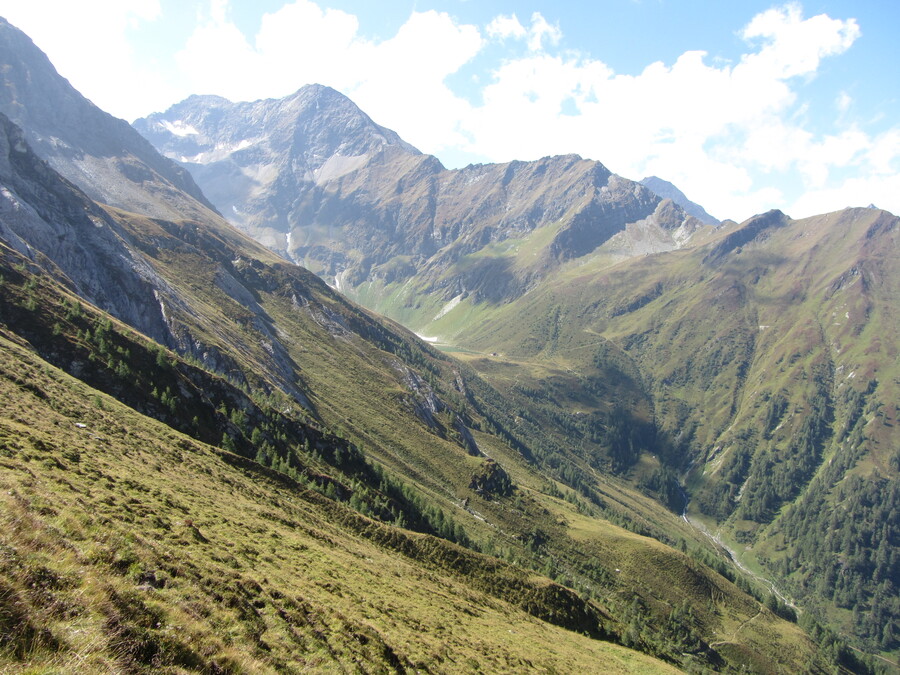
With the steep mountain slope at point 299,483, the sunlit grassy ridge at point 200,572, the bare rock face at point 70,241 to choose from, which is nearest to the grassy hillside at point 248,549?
the sunlit grassy ridge at point 200,572

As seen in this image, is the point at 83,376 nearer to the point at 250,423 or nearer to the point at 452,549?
the point at 250,423

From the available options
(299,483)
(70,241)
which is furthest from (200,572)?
(70,241)

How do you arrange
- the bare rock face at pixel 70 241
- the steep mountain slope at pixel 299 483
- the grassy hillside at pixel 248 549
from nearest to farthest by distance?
1. the grassy hillside at pixel 248 549
2. the steep mountain slope at pixel 299 483
3. the bare rock face at pixel 70 241

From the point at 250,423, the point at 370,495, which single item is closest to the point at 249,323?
the point at 250,423

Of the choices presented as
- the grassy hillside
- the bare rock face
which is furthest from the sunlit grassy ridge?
the bare rock face

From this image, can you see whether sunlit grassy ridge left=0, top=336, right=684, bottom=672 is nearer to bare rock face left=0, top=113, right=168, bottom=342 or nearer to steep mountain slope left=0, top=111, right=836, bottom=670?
steep mountain slope left=0, top=111, right=836, bottom=670

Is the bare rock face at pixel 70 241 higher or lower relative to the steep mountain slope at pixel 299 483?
higher

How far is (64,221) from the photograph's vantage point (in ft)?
493

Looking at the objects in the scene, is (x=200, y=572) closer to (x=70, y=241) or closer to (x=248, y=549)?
(x=248, y=549)

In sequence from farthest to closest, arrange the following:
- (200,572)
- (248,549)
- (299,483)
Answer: (299,483) < (248,549) < (200,572)

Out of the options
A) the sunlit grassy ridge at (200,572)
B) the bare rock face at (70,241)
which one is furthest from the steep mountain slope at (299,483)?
the bare rock face at (70,241)

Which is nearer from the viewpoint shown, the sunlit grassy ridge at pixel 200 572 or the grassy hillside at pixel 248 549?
the sunlit grassy ridge at pixel 200 572

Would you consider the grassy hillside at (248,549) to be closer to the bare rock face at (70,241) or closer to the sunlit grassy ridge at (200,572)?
the sunlit grassy ridge at (200,572)

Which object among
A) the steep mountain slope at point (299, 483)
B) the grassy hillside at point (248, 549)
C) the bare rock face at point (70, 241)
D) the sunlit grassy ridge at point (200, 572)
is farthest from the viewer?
the bare rock face at point (70, 241)
